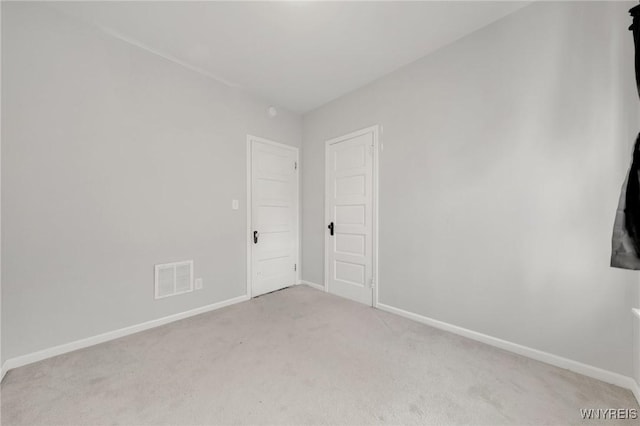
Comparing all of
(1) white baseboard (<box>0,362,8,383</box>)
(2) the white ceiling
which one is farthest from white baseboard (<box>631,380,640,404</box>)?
(1) white baseboard (<box>0,362,8,383</box>)

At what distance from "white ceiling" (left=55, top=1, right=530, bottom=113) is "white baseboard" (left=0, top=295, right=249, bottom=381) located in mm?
2708

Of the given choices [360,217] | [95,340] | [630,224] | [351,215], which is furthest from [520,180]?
[95,340]

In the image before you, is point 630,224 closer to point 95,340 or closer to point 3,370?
point 95,340

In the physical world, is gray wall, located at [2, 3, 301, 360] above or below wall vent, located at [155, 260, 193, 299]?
above

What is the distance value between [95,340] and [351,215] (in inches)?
110

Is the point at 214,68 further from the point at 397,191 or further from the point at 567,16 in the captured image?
the point at 567,16

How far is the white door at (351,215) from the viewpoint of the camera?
2.99m

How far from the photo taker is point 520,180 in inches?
76.2

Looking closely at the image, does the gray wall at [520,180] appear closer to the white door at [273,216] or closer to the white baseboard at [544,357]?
the white baseboard at [544,357]

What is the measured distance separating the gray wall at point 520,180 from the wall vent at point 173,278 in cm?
222

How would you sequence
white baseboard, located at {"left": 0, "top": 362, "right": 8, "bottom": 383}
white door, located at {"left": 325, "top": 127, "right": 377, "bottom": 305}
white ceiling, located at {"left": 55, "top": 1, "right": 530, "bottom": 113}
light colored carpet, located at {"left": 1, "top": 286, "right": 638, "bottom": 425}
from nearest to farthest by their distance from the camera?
light colored carpet, located at {"left": 1, "top": 286, "right": 638, "bottom": 425} → white baseboard, located at {"left": 0, "top": 362, "right": 8, "bottom": 383} → white ceiling, located at {"left": 55, "top": 1, "right": 530, "bottom": 113} → white door, located at {"left": 325, "top": 127, "right": 377, "bottom": 305}

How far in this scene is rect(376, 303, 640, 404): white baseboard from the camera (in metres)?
1.56

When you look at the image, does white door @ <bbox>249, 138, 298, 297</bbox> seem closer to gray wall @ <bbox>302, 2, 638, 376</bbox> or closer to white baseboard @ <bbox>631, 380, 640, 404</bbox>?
gray wall @ <bbox>302, 2, 638, 376</bbox>

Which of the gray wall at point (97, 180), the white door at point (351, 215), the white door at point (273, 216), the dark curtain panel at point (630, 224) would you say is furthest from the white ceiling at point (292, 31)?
the dark curtain panel at point (630, 224)
